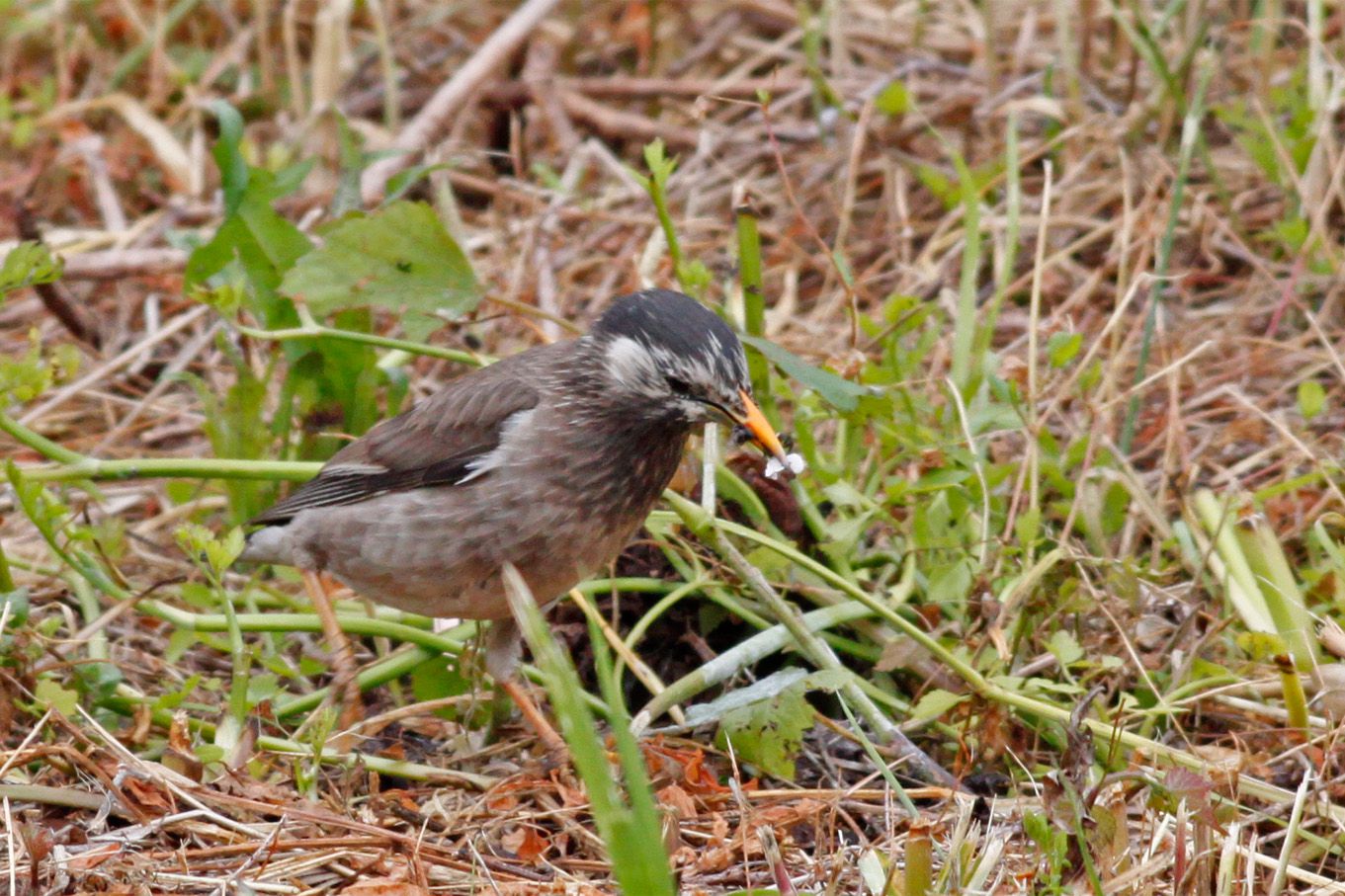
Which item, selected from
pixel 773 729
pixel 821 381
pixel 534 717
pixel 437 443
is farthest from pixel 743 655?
pixel 437 443

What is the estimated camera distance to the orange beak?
3932 millimetres

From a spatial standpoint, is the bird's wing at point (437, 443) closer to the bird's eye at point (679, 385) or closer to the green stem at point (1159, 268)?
the bird's eye at point (679, 385)

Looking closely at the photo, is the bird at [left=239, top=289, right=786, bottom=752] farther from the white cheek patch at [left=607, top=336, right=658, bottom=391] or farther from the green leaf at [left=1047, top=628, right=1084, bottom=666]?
the green leaf at [left=1047, top=628, right=1084, bottom=666]

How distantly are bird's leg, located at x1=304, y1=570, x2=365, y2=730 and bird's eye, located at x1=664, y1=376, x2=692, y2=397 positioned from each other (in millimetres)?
1150

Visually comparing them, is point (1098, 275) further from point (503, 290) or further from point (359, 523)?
point (359, 523)

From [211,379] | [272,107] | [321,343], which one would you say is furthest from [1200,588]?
[272,107]

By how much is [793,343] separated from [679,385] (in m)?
1.94

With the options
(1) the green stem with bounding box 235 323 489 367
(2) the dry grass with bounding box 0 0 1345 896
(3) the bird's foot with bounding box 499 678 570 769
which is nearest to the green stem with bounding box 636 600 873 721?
(2) the dry grass with bounding box 0 0 1345 896

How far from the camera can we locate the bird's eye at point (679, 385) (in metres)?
4.13

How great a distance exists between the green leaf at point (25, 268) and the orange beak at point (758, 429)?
1.73 metres

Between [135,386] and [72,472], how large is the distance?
196cm

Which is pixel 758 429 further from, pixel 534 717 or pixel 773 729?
pixel 534 717

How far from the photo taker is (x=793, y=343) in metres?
6.05

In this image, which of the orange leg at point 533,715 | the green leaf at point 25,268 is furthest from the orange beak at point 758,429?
the green leaf at point 25,268
